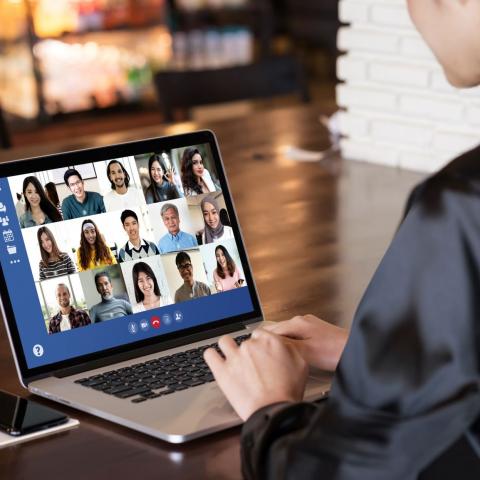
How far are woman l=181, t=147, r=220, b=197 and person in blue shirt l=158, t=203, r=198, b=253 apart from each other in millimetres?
32

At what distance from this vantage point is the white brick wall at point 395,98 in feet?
6.72

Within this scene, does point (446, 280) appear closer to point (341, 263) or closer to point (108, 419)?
point (108, 419)

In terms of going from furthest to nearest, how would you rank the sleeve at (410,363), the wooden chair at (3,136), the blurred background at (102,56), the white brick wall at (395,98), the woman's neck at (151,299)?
the blurred background at (102,56) < the wooden chair at (3,136) < the white brick wall at (395,98) < the woman's neck at (151,299) < the sleeve at (410,363)

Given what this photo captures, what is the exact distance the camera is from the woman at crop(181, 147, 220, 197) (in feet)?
3.95

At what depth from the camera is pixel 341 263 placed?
154 centimetres

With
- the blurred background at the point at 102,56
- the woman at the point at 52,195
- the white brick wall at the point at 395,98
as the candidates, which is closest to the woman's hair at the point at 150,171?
the woman at the point at 52,195

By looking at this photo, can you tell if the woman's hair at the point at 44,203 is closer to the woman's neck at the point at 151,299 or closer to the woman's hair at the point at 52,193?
the woman's hair at the point at 52,193

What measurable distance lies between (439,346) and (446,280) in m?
0.05

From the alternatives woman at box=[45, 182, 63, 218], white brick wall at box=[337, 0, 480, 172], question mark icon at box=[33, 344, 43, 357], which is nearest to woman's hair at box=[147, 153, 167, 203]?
woman at box=[45, 182, 63, 218]

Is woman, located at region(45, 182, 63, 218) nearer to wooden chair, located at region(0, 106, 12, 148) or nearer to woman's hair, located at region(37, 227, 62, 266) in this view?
woman's hair, located at region(37, 227, 62, 266)

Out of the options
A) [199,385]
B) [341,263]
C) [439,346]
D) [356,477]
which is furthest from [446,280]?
[341,263]

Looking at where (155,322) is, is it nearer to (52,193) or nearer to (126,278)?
(126,278)

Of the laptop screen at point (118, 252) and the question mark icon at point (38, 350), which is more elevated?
the laptop screen at point (118, 252)

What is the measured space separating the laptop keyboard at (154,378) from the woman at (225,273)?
10 cm
